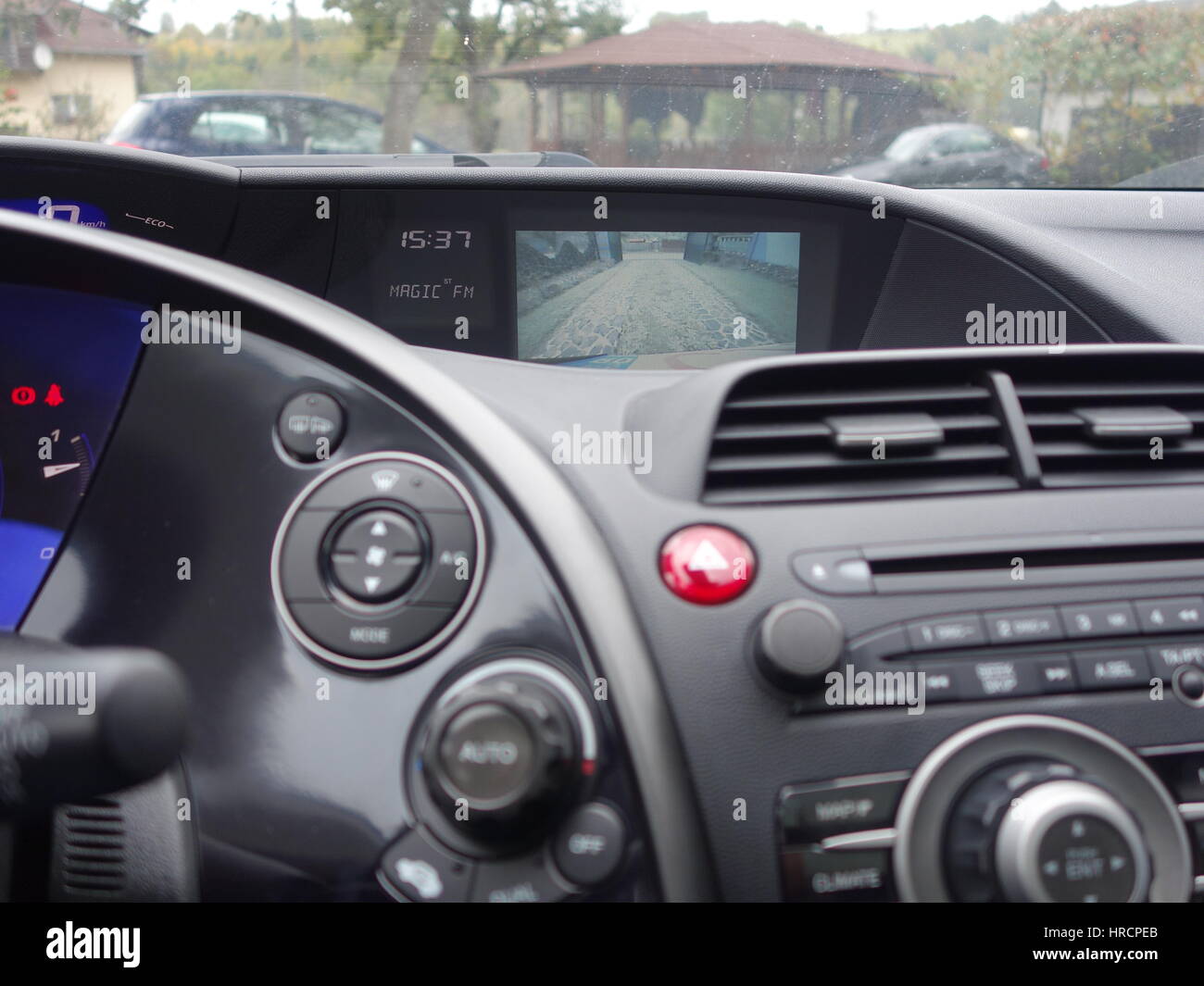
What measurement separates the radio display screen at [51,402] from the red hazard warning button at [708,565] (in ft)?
2.18

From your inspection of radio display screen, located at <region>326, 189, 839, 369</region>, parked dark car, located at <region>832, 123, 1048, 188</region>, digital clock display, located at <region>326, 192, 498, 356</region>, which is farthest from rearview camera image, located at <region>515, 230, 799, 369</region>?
parked dark car, located at <region>832, 123, 1048, 188</region>

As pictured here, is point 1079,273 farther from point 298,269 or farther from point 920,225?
point 298,269

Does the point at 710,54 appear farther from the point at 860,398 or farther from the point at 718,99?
the point at 860,398

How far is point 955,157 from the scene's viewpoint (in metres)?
2.68

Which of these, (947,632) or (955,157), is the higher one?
(955,157)

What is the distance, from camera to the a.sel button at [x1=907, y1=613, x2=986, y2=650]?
1.09 m

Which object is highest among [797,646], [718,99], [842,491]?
[718,99]

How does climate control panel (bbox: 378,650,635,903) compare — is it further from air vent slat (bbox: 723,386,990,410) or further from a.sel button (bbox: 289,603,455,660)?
air vent slat (bbox: 723,386,990,410)

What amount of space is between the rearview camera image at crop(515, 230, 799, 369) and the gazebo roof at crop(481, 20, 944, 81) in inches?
16.1

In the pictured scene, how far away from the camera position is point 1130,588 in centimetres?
115

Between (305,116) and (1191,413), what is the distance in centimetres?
230

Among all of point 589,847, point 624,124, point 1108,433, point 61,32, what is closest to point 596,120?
point 624,124

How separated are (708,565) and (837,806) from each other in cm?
28

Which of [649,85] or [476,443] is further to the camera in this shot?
[649,85]
